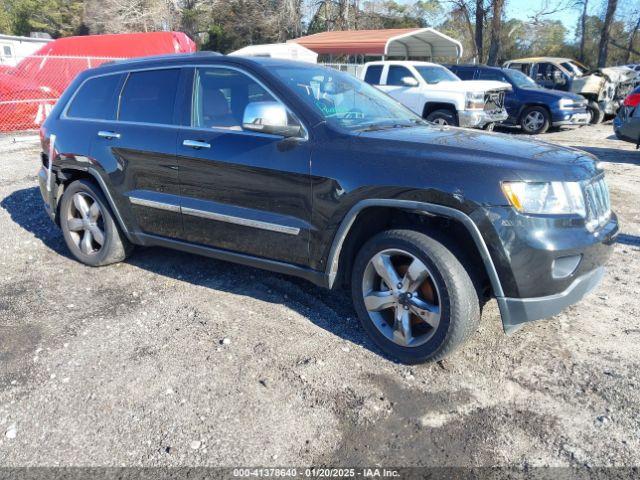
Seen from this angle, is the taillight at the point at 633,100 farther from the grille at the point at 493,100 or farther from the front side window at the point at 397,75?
the front side window at the point at 397,75

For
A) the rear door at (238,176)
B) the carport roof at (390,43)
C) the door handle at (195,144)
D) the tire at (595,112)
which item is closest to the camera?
the rear door at (238,176)

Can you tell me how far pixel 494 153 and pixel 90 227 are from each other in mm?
3560

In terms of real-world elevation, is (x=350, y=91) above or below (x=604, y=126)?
above

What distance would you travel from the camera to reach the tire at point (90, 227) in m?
4.79

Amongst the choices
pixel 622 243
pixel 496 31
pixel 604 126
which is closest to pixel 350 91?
pixel 622 243

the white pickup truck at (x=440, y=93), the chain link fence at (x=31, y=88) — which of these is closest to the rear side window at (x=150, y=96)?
the white pickup truck at (x=440, y=93)

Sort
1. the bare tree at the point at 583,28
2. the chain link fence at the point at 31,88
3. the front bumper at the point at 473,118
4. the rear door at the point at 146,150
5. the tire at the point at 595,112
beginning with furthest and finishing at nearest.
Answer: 1. the bare tree at the point at 583,28
2. the tire at the point at 595,112
3. the chain link fence at the point at 31,88
4. the front bumper at the point at 473,118
5. the rear door at the point at 146,150

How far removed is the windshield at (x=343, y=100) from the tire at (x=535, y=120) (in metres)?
10.7

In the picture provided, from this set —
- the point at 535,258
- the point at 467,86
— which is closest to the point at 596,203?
the point at 535,258

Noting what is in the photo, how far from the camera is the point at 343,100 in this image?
13.2ft

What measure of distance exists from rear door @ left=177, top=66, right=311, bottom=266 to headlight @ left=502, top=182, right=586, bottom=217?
1.25m

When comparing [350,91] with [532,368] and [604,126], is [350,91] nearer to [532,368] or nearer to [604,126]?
[532,368]

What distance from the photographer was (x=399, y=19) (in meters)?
41.9

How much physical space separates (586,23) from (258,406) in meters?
51.9
